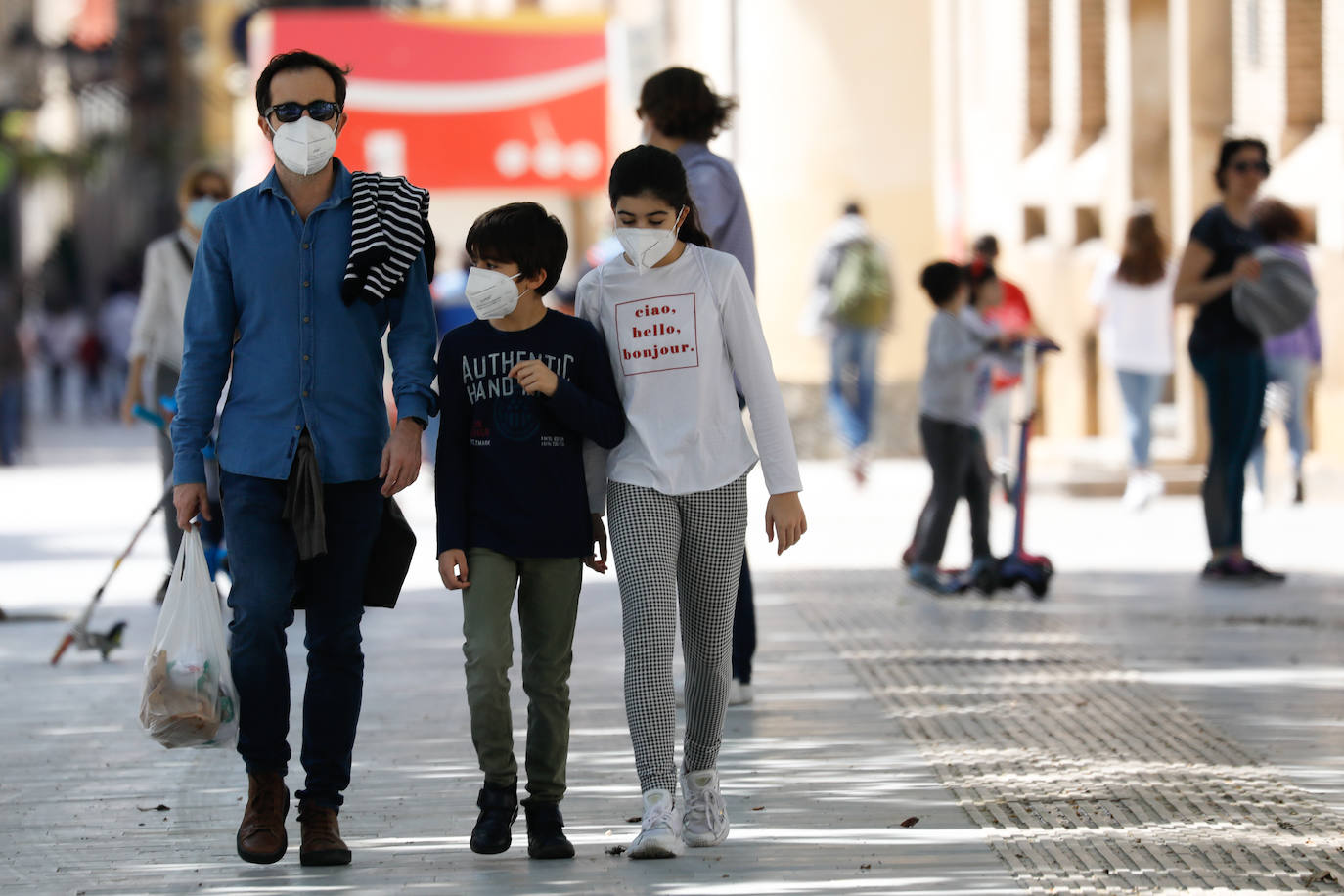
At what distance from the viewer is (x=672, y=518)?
225 inches

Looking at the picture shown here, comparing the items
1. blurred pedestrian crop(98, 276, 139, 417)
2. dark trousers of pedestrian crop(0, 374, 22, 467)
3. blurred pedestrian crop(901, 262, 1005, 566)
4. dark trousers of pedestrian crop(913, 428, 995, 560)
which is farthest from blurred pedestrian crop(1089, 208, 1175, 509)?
blurred pedestrian crop(98, 276, 139, 417)

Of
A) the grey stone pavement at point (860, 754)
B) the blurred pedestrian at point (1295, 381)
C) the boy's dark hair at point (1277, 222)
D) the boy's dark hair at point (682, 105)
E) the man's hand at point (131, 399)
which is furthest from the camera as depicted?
the blurred pedestrian at point (1295, 381)

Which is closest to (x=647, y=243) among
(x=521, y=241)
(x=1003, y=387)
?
(x=521, y=241)

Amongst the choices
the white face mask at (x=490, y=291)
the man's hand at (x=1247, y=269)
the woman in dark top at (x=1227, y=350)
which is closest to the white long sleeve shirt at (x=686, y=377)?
the white face mask at (x=490, y=291)

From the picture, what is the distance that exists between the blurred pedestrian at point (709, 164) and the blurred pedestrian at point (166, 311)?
287 centimetres

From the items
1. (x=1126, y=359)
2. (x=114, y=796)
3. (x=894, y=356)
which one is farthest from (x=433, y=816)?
(x=894, y=356)

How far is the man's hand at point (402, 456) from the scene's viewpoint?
17.9 ft

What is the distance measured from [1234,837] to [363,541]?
6.97 feet

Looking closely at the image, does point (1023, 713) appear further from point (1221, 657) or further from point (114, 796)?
point (114, 796)

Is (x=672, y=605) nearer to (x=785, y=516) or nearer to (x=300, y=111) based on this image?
(x=785, y=516)

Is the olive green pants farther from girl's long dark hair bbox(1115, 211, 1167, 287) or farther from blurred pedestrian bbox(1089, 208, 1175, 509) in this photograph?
girl's long dark hair bbox(1115, 211, 1167, 287)

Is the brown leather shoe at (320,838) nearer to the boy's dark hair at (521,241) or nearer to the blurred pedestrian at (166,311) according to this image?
the boy's dark hair at (521,241)

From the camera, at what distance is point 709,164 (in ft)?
24.7

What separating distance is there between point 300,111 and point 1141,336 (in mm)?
10243
